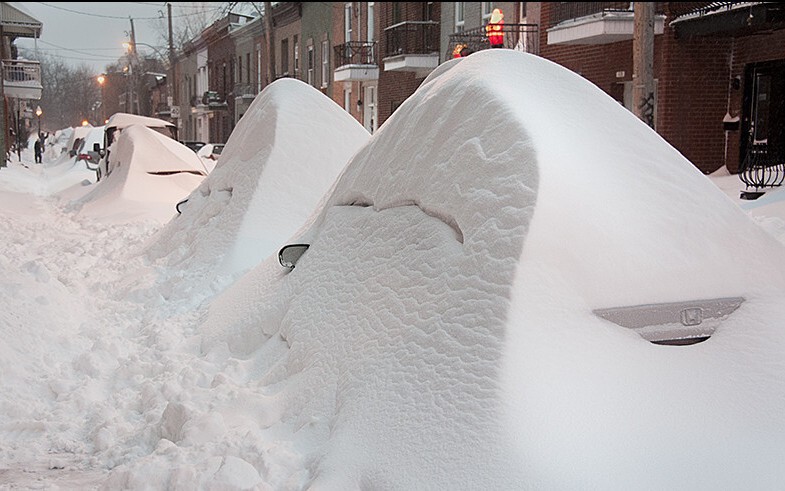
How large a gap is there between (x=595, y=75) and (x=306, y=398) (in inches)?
669

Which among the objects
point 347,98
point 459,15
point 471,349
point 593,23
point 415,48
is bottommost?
point 471,349

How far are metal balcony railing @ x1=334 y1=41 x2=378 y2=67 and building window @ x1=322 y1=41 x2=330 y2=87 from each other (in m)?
3.47

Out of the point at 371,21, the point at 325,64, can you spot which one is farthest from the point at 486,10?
the point at 325,64

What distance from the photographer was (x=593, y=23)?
1777cm

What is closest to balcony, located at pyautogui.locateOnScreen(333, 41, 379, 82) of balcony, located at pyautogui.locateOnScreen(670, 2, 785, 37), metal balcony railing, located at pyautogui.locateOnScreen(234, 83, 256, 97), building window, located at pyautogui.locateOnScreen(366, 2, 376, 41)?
building window, located at pyautogui.locateOnScreen(366, 2, 376, 41)

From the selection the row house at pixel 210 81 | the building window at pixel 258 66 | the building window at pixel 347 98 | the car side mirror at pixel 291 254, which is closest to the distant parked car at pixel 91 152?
the building window at pixel 347 98

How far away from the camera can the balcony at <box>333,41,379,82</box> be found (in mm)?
33094

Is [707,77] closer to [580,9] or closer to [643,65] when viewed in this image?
[580,9]

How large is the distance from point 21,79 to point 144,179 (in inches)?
1120

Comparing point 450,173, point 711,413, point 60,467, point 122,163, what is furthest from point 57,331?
point 122,163

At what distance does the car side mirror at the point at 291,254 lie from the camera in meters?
5.86

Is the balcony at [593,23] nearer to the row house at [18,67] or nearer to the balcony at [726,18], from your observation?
the balcony at [726,18]

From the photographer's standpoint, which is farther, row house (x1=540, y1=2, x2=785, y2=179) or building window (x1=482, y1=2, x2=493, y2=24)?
building window (x1=482, y1=2, x2=493, y2=24)

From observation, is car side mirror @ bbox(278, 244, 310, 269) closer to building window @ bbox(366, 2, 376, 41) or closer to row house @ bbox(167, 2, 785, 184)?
row house @ bbox(167, 2, 785, 184)
